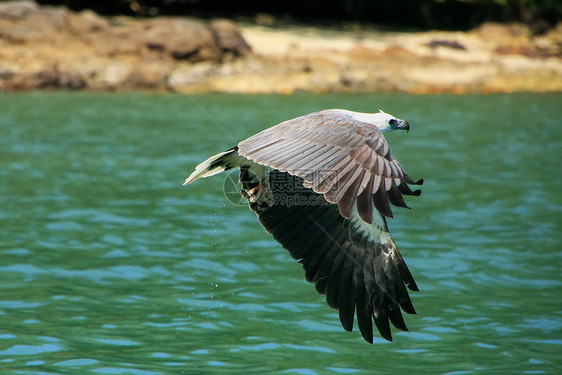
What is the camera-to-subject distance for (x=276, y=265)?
7.81 m

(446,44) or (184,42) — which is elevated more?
(446,44)

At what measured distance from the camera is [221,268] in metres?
7.67

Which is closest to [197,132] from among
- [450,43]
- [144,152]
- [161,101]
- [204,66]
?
[144,152]

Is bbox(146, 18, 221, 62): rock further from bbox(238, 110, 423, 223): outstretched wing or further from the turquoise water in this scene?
bbox(238, 110, 423, 223): outstretched wing

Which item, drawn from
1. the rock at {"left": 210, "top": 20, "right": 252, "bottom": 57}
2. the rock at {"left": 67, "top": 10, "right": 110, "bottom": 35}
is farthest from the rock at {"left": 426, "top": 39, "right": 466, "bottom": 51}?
the rock at {"left": 67, "top": 10, "right": 110, "bottom": 35}

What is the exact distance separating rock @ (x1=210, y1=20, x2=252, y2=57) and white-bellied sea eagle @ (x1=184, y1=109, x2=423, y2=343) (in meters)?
17.0

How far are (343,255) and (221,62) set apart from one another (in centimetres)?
1739

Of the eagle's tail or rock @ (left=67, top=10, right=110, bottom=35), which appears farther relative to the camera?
rock @ (left=67, top=10, right=110, bottom=35)

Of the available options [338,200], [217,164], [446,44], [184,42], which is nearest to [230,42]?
[184,42]

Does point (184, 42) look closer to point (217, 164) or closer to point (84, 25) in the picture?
point (84, 25)

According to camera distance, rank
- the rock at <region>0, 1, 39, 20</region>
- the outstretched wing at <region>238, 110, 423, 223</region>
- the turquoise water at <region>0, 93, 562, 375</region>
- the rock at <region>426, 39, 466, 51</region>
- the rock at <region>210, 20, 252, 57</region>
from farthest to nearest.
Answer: the rock at <region>426, 39, 466, 51</region>
the rock at <region>210, 20, 252, 57</region>
the rock at <region>0, 1, 39, 20</region>
the turquoise water at <region>0, 93, 562, 375</region>
the outstretched wing at <region>238, 110, 423, 223</region>

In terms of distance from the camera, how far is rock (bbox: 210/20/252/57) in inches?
868

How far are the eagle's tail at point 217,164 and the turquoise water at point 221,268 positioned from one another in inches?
54.4

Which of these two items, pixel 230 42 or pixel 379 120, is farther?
pixel 230 42
